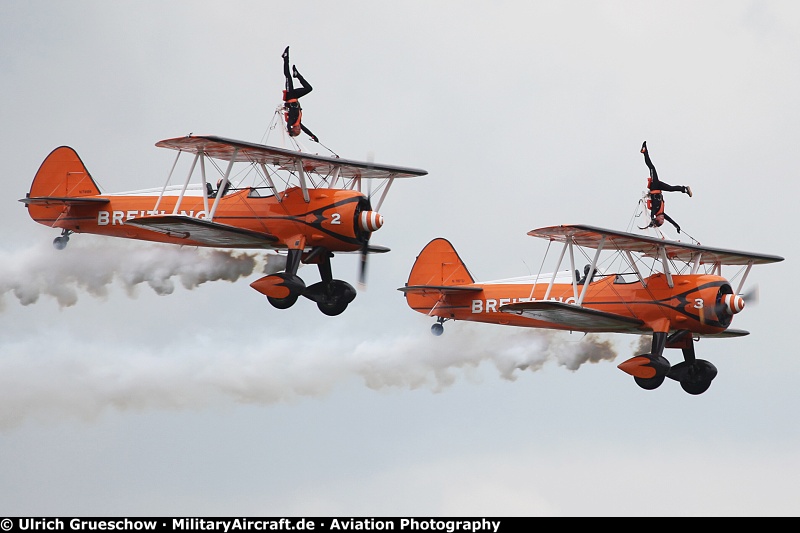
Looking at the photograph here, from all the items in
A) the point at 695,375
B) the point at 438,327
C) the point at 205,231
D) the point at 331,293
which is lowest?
the point at 695,375

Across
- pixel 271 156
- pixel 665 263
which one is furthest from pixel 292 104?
pixel 665 263

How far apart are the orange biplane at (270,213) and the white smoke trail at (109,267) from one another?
1326 mm

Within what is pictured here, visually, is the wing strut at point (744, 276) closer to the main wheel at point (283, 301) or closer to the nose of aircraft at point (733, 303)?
the nose of aircraft at point (733, 303)

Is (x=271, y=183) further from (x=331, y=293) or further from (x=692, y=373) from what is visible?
(x=692, y=373)

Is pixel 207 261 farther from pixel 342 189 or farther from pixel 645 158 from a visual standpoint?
pixel 645 158

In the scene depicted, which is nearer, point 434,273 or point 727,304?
point 727,304

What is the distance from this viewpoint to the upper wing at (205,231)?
41.6m

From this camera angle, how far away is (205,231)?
42250mm

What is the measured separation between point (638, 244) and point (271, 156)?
Answer: 26.6 feet

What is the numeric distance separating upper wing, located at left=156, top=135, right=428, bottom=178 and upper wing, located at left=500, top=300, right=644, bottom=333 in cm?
384

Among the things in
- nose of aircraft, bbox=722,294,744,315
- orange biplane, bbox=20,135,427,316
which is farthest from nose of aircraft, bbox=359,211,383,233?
nose of aircraft, bbox=722,294,744,315

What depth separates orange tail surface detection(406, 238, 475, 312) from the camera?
161 feet

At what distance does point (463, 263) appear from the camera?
1953 inches
